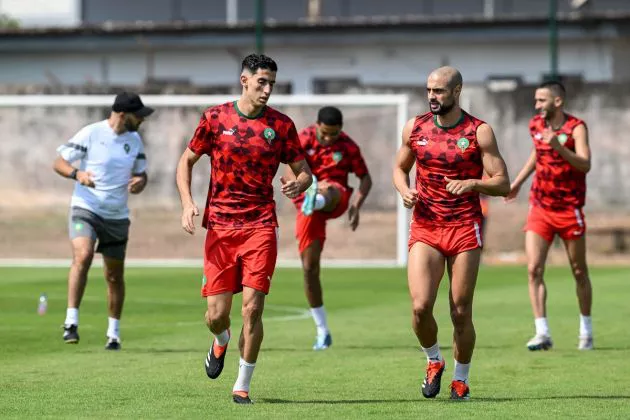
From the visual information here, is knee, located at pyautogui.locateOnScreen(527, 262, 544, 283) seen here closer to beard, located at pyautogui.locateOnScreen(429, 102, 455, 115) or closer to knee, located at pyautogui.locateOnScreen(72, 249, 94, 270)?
knee, located at pyautogui.locateOnScreen(72, 249, 94, 270)

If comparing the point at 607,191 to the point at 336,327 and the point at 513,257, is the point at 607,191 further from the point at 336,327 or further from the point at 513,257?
the point at 336,327

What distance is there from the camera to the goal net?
28812 millimetres

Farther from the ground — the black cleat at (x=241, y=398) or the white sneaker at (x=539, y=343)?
the black cleat at (x=241, y=398)

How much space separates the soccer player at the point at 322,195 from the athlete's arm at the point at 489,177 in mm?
4391

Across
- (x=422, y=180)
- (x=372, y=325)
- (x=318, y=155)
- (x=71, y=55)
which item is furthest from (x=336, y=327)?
(x=71, y=55)

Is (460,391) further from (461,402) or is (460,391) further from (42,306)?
(42,306)

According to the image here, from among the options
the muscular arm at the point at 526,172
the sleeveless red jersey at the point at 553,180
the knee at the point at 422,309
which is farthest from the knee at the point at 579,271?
the knee at the point at 422,309

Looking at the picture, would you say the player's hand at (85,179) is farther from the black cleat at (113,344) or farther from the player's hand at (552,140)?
the player's hand at (552,140)

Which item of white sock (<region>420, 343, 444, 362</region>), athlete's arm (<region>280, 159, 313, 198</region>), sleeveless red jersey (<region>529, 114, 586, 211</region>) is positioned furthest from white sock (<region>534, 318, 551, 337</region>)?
athlete's arm (<region>280, 159, 313, 198</region>)

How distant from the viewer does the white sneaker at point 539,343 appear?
14.5 m

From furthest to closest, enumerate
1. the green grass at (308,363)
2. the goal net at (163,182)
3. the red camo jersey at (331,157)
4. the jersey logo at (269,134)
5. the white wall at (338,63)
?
1. the white wall at (338,63)
2. the goal net at (163,182)
3. the red camo jersey at (331,157)
4. the jersey logo at (269,134)
5. the green grass at (308,363)

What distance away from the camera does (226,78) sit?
42.3m

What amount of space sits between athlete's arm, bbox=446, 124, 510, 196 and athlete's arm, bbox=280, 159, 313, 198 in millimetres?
992

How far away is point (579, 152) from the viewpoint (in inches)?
571
